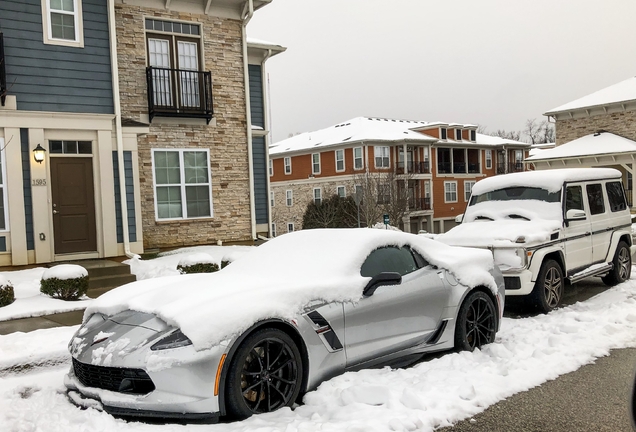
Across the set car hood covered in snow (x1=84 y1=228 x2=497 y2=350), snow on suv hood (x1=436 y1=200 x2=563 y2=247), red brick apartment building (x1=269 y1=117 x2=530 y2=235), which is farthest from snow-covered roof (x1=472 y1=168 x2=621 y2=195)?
red brick apartment building (x1=269 y1=117 x2=530 y2=235)

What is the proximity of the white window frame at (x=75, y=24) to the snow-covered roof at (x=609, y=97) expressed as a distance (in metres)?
29.4

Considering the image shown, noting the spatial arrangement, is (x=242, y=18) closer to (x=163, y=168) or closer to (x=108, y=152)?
(x=163, y=168)

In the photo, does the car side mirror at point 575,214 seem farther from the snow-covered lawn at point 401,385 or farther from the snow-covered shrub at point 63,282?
the snow-covered shrub at point 63,282

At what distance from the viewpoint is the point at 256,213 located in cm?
1684

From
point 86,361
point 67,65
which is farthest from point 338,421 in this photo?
point 67,65

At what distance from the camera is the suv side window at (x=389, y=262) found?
17.4ft

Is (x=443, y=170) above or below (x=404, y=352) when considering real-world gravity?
above

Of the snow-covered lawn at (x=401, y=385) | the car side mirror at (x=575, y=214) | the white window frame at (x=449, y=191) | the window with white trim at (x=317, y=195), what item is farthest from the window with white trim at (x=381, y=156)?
the snow-covered lawn at (x=401, y=385)

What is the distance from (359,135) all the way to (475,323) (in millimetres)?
37974

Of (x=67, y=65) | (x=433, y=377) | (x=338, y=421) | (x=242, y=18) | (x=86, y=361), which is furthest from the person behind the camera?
(x=242, y=18)

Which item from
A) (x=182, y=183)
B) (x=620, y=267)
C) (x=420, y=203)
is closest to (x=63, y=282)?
(x=182, y=183)

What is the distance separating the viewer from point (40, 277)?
411 inches

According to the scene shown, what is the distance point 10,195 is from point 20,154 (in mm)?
859

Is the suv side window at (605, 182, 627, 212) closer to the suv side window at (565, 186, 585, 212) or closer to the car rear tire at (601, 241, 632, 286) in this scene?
the car rear tire at (601, 241, 632, 286)
